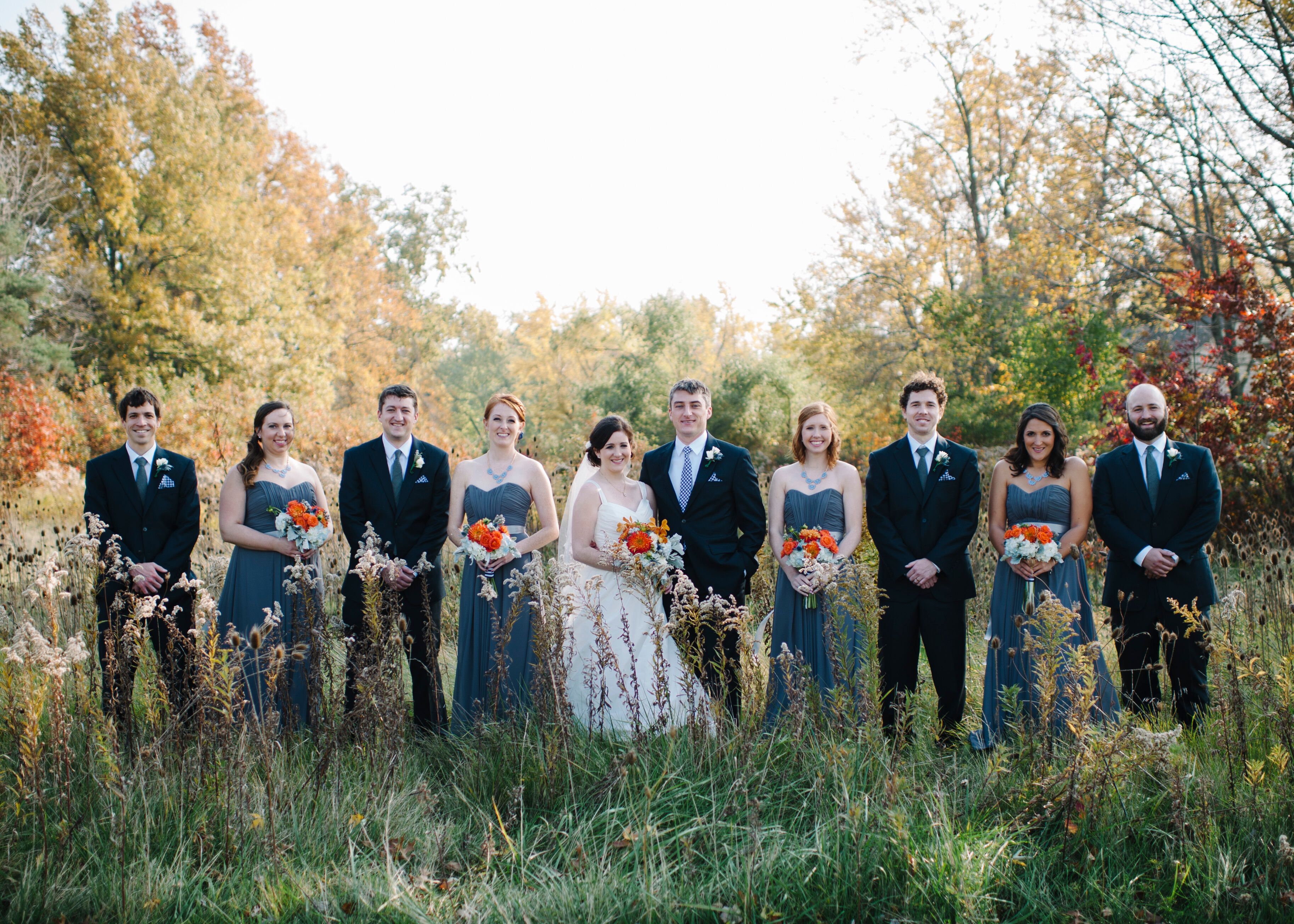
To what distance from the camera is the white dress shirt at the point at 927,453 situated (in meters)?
5.30

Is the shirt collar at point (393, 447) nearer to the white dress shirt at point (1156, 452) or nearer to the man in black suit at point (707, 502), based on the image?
the man in black suit at point (707, 502)

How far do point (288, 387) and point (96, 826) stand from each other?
2425cm

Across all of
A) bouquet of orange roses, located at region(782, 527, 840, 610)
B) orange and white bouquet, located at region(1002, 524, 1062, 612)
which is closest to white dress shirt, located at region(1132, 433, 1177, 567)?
orange and white bouquet, located at region(1002, 524, 1062, 612)

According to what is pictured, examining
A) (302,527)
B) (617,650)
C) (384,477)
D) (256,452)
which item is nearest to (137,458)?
(256,452)

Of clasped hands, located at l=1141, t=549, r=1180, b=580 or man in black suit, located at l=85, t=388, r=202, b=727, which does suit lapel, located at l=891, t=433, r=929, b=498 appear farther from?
man in black suit, located at l=85, t=388, r=202, b=727

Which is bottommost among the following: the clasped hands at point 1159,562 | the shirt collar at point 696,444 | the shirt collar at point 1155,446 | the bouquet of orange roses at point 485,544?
the clasped hands at point 1159,562

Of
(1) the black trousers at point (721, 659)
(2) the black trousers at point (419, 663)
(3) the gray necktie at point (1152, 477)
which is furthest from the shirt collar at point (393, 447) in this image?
(3) the gray necktie at point (1152, 477)

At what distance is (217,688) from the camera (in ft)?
11.4

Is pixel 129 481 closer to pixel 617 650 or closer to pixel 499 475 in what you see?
pixel 499 475

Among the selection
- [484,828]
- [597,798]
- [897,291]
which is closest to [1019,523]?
[597,798]

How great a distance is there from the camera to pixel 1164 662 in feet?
17.0

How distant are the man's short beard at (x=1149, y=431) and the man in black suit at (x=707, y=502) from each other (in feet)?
7.67

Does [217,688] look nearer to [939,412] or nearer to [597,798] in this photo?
[597,798]

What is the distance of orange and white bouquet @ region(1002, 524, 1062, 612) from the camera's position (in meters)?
5.04
